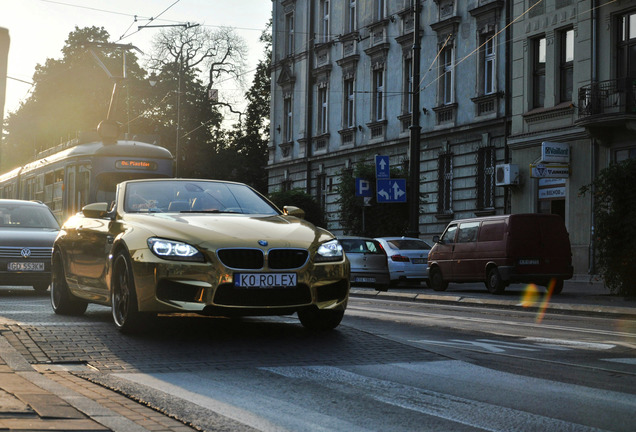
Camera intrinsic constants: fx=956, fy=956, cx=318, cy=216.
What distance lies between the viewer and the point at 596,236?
Result: 19.9 m

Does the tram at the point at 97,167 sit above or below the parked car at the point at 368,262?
above

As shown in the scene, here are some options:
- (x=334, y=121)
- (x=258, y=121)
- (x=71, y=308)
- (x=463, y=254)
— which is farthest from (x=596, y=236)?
(x=258, y=121)

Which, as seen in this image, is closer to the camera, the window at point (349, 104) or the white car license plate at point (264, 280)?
the white car license plate at point (264, 280)

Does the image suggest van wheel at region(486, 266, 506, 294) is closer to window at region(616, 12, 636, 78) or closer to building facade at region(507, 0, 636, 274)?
building facade at region(507, 0, 636, 274)

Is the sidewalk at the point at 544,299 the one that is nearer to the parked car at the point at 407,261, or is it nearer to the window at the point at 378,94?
the parked car at the point at 407,261

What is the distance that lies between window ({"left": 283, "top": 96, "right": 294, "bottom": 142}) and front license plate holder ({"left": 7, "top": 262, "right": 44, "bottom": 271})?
34716mm

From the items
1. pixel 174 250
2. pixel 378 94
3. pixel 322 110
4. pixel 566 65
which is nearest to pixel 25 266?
pixel 174 250

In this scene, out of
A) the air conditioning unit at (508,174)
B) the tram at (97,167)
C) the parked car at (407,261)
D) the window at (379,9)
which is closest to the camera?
the tram at (97,167)

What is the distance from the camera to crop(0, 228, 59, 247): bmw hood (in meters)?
15.8

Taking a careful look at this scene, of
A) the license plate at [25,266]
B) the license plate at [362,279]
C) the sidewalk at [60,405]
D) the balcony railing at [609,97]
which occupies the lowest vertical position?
the license plate at [362,279]

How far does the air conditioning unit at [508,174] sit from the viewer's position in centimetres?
3109

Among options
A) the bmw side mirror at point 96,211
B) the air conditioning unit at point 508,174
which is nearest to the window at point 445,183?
the air conditioning unit at point 508,174

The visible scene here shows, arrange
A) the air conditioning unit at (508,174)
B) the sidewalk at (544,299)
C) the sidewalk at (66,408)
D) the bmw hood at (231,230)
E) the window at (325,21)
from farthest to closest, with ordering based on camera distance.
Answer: the window at (325,21)
the air conditioning unit at (508,174)
the sidewalk at (544,299)
the bmw hood at (231,230)
the sidewalk at (66,408)

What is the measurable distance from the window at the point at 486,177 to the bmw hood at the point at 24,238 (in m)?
19.9
